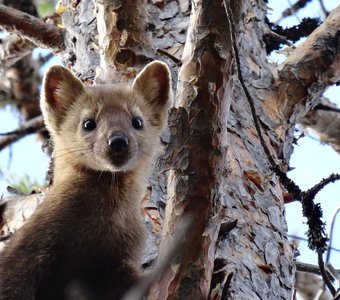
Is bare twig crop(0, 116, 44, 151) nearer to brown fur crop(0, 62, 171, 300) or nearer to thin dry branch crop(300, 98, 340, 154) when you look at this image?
brown fur crop(0, 62, 171, 300)

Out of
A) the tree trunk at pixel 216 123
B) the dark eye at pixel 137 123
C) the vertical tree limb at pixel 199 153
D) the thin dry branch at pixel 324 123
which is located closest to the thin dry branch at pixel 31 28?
the tree trunk at pixel 216 123

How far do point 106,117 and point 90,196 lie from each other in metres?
0.51

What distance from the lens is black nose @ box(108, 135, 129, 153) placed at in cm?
425

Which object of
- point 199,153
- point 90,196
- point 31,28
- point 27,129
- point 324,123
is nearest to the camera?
point 199,153

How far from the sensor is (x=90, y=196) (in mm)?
4199

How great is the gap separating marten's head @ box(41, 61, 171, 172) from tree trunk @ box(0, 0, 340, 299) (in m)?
A: 0.17

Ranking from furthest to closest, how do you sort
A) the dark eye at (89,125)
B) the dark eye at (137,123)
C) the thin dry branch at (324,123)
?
1. the thin dry branch at (324,123)
2. the dark eye at (137,123)
3. the dark eye at (89,125)

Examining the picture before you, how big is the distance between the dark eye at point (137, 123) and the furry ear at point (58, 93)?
35 cm

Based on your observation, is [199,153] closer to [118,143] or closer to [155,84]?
[118,143]

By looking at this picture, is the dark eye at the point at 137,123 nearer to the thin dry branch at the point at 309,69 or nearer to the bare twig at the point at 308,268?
the thin dry branch at the point at 309,69

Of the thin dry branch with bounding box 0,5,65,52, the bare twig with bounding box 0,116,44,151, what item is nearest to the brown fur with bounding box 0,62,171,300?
the thin dry branch with bounding box 0,5,65,52

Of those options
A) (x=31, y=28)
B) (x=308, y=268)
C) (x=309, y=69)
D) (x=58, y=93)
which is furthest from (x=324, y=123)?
(x=58, y=93)

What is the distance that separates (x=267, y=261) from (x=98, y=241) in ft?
2.79

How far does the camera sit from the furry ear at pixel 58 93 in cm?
474
